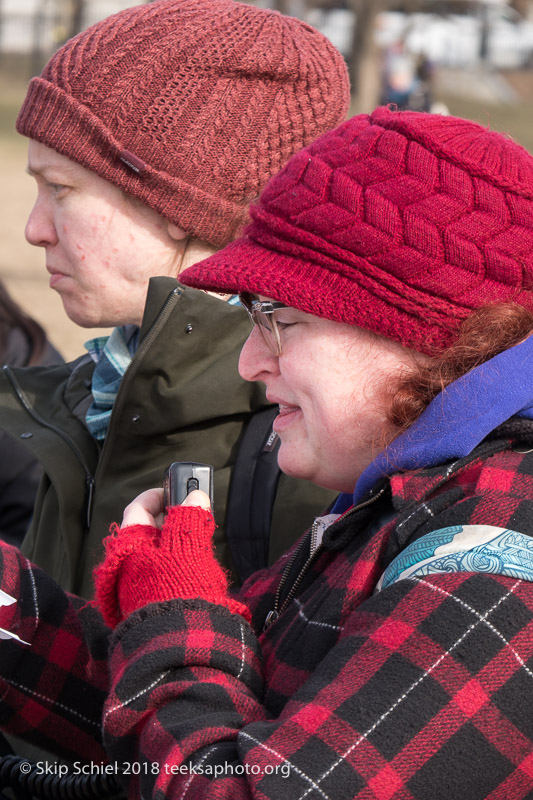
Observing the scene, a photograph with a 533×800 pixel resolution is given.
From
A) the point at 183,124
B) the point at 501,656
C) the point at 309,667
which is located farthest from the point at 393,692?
the point at 183,124

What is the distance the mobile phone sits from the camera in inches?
66.2

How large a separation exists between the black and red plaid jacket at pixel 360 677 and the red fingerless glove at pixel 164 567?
40mm

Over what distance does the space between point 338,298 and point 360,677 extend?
0.60 m

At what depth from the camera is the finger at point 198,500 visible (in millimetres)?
1643

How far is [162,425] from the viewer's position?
224 centimetres

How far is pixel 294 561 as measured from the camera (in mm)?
1731

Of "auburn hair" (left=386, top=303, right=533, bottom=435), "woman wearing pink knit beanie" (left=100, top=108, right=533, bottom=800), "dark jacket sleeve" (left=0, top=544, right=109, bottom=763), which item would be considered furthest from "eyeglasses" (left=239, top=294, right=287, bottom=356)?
"dark jacket sleeve" (left=0, top=544, right=109, bottom=763)

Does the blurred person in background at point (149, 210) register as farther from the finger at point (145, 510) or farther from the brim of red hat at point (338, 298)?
the brim of red hat at point (338, 298)

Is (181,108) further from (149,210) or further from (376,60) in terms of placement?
(376,60)

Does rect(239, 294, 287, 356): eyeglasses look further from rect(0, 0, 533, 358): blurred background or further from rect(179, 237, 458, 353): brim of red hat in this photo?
rect(0, 0, 533, 358): blurred background

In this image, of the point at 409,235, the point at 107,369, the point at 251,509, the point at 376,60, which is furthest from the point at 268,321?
the point at 376,60

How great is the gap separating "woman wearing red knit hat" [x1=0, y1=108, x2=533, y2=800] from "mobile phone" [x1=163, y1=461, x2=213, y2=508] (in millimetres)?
60

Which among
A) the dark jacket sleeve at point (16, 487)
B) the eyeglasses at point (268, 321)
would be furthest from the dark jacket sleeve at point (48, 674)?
the dark jacket sleeve at point (16, 487)

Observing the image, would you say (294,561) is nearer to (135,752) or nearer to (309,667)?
(309,667)
